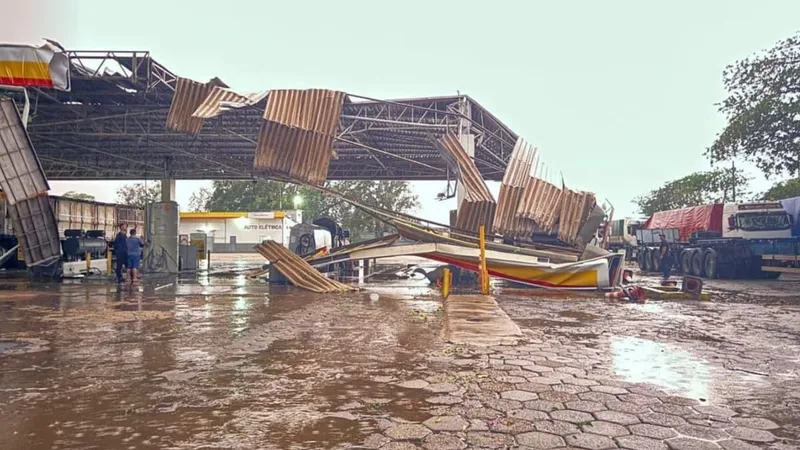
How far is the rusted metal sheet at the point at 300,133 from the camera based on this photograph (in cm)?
1417

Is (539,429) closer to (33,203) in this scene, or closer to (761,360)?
(761,360)

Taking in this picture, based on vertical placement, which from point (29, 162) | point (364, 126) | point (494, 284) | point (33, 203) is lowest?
point (494, 284)

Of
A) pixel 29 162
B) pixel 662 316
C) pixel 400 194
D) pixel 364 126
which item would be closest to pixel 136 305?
pixel 29 162

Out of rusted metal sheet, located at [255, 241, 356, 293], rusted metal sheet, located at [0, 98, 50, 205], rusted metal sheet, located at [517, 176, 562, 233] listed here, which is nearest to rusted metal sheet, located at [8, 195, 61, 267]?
rusted metal sheet, located at [0, 98, 50, 205]

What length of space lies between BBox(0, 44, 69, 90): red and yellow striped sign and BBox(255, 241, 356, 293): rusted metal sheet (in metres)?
6.71

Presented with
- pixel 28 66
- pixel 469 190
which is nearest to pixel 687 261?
pixel 469 190

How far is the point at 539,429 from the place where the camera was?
3686mm

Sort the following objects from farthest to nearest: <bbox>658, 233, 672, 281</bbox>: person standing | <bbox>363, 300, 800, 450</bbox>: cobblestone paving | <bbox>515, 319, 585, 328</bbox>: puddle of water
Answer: <bbox>658, 233, 672, 281</bbox>: person standing, <bbox>515, 319, 585, 328</bbox>: puddle of water, <bbox>363, 300, 800, 450</bbox>: cobblestone paving

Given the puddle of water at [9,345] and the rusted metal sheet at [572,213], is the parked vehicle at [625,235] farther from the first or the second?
the puddle of water at [9,345]

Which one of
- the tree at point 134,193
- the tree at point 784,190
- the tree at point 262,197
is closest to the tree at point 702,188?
the tree at point 784,190

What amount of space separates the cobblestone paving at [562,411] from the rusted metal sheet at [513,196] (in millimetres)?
8845

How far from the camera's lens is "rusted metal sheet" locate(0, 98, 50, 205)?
43.6 feet

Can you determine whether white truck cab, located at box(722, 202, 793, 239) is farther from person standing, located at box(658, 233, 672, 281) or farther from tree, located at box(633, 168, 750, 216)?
tree, located at box(633, 168, 750, 216)

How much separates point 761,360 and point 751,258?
17008 mm
